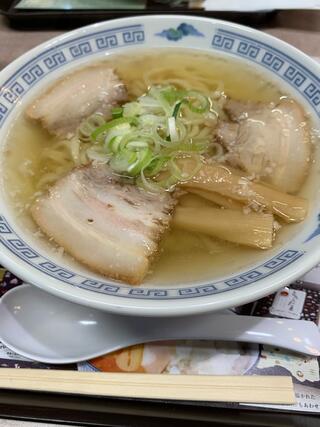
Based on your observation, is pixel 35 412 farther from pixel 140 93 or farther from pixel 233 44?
pixel 233 44

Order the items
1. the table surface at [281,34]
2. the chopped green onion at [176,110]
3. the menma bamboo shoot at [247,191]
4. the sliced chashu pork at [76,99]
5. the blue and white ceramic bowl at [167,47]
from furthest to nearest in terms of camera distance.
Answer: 1. the table surface at [281,34]
2. the sliced chashu pork at [76,99]
3. the chopped green onion at [176,110]
4. the menma bamboo shoot at [247,191]
5. the blue and white ceramic bowl at [167,47]

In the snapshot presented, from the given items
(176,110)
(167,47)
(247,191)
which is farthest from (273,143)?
(167,47)

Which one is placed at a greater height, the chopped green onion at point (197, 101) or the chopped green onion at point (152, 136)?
the chopped green onion at point (197, 101)

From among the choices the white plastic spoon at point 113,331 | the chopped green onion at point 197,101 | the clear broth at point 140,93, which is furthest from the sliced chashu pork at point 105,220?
the chopped green onion at point 197,101

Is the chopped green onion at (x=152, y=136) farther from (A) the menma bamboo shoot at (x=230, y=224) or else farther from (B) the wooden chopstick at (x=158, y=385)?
(B) the wooden chopstick at (x=158, y=385)

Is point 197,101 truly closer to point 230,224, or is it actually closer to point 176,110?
point 176,110

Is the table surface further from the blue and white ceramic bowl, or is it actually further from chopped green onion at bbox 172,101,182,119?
chopped green onion at bbox 172,101,182,119
